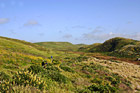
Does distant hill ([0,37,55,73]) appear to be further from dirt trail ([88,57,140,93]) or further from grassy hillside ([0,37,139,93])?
dirt trail ([88,57,140,93])

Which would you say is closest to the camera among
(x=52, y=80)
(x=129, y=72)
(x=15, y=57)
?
(x=52, y=80)

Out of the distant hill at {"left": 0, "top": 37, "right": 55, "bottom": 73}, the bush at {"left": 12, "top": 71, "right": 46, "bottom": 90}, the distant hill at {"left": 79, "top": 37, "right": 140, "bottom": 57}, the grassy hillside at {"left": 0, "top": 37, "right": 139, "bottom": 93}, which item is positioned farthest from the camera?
the distant hill at {"left": 79, "top": 37, "right": 140, "bottom": 57}

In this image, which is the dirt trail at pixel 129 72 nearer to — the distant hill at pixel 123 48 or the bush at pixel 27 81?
the bush at pixel 27 81

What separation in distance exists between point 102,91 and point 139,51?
53.8 metres

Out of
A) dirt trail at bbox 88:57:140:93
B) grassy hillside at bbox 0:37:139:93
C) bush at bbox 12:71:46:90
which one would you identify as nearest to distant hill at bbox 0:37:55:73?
grassy hillside at bbox 0:37:139:93

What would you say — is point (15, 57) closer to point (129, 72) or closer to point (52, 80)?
point (52, 80)

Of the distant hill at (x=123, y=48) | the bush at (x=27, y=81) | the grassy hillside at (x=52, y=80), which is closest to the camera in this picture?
the grassy hillside at (x=52, y=80)

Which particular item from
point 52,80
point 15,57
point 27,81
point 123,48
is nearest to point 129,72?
point 52,80

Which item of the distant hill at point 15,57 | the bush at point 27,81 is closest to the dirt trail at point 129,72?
the bush at point 27,81

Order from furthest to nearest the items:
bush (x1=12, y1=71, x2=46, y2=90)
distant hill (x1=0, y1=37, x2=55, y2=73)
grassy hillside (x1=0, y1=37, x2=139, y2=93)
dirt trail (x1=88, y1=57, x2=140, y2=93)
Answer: dirt trail (x1=88, y1=57, x2=140, y2=93) → distant hill (x1=0, y1=37, x2=55, y2=73) → bush (x1=12, y1=71, x2=46, y2=90) → grassy hillside (x1=0, y1=37, x2=139, y2=93)

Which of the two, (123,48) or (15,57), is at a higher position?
(123,48)

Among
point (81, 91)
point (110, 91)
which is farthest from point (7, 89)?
point (110, 91)

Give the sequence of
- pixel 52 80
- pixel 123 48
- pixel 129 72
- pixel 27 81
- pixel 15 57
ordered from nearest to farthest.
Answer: pixel 27 81, pixel 52 80, pixel 15 57, pixel 129 72, pixel 123 48

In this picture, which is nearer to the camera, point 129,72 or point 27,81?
point 27,81
